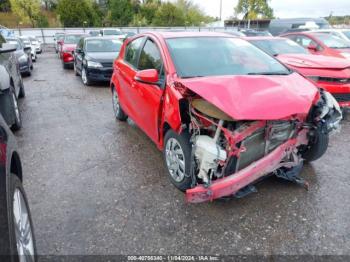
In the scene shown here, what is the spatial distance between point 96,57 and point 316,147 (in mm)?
7660

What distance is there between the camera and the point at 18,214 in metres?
1.96

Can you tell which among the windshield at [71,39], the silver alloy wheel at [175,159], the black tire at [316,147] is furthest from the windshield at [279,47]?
the windshield at [71,39]

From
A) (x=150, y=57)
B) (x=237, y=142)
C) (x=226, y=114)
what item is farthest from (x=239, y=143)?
(x=150, y=57)

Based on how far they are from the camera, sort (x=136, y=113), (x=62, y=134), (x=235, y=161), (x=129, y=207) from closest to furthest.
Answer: (x=235, y=161)
(x=129, y=207)
(x=136, y=113)
(x=62, y=134)

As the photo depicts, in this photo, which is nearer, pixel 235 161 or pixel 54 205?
pixel 235 161

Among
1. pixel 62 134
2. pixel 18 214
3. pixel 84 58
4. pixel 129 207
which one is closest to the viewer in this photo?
pixel 18 214

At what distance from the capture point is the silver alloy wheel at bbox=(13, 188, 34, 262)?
1.88 m

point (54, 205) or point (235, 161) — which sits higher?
point (235, 161)

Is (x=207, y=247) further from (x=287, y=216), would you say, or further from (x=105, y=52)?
(x=105, y=52)

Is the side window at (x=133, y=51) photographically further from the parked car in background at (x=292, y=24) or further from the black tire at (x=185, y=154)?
the parked car in background at (x=292, y=24)

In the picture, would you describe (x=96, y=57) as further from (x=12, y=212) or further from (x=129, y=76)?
(x=12, y=212)

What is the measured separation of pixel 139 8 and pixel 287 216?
177 feet

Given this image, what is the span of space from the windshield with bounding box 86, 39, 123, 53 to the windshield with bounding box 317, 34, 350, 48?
654 centimetres

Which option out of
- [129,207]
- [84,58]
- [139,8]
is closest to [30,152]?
[129,207]
